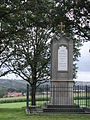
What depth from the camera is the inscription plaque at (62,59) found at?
59.4 feet

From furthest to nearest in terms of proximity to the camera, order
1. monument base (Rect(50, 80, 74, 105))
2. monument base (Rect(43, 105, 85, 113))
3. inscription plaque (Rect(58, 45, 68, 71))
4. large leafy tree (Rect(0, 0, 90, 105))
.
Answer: large leafy tree (Rect(0, 0, 90, 105)), inscription plaque (Rect(58, 45, 68, 71)), monument base (Rect(50, 80, 74, 105)), monument base (Rect(43, 105, 85, 113))

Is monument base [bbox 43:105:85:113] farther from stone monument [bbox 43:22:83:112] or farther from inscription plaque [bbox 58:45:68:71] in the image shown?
inscription plaque [bbox 58:45:68:71]

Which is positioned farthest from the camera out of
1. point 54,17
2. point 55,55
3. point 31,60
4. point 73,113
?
point 31,60

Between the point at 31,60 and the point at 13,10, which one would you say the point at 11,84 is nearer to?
the point at 31,60

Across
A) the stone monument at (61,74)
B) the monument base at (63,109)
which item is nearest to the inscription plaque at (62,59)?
the stone monument at (61,74)

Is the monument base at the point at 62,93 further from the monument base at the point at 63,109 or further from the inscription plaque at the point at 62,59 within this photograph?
the inscription plaque at the point at 62,59

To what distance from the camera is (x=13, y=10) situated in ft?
68.4

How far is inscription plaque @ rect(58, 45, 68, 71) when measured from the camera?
59.4ft

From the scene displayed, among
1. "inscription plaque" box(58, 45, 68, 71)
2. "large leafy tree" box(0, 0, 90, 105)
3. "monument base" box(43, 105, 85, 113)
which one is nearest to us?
"monument base" box(43, 105, 85, 113)

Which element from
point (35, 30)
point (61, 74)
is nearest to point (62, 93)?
point (61, 74)

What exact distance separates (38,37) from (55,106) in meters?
13.9

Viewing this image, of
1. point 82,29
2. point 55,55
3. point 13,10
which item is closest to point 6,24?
point 13,10

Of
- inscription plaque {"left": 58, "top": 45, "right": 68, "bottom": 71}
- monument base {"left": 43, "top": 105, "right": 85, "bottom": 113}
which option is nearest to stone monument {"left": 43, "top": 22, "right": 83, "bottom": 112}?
inscription plaque {"left": 58, "top": 45, "right": 68, "bottom": 71}

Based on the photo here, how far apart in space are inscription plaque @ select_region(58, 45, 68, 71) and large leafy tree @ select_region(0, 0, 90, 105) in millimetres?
1277
